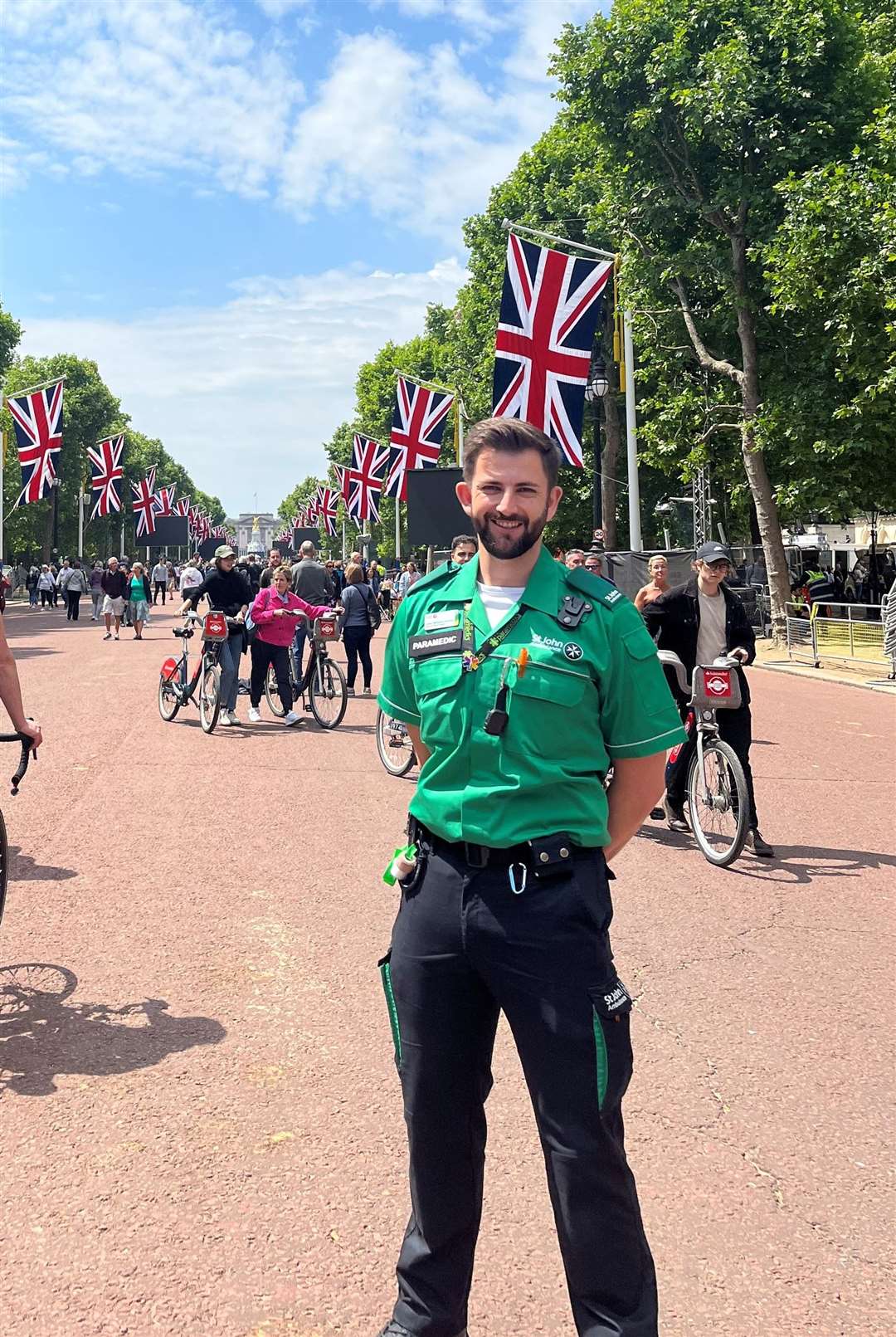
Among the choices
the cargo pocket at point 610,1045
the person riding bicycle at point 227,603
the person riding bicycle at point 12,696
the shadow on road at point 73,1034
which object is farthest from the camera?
the person riding bicycle at point 227,603

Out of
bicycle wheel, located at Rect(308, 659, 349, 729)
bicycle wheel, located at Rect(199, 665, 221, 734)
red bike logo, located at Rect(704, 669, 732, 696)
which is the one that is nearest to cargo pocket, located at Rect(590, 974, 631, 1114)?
red bike logo, located at Rect(704, 669, 732, 696)

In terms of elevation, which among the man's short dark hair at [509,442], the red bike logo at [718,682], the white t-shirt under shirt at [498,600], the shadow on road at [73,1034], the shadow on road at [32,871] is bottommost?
the shadow on road at [73,1034]

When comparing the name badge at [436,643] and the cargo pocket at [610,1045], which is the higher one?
the name badge at [436,643]

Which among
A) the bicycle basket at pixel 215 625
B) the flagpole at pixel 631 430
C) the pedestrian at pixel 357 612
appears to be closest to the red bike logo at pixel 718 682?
the bicycle basket at pixel 215 625

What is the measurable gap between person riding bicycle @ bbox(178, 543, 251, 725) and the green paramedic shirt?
11010mm

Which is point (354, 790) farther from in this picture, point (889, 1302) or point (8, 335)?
point (8, 335)

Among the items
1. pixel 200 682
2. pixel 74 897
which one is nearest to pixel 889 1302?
pixel 74 897

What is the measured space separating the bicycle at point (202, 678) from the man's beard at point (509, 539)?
35.4ft

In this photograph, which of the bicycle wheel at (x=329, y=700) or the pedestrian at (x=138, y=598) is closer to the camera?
the bicycle wheel at (x=329, y=700)

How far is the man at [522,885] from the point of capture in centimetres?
237

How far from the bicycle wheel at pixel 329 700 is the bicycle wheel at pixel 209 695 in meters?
1.18

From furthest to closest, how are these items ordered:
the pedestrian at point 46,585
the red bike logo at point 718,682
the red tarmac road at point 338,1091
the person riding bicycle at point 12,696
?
the pedestrian at point 46,585, the red bike logo at point 718,682, the person riding bicycle at point 12,696, the red tarmac road at point 338,1091

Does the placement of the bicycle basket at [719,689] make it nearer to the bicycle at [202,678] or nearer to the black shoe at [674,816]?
the black shoe at [674,816]

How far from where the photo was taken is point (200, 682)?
13508 mm
